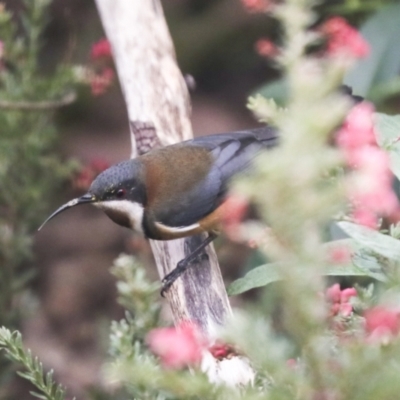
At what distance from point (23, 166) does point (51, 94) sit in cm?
25

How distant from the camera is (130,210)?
2172 millimetres

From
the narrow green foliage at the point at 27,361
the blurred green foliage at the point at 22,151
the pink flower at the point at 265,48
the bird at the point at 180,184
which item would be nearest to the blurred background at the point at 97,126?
the blurred green foliage at the point at 22,151

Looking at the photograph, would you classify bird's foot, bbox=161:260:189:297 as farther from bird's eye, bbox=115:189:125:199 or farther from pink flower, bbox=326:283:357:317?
pink flower, bbox=326:283:357:317

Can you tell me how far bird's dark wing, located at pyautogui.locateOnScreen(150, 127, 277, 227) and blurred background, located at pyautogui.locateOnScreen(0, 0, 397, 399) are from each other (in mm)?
1468

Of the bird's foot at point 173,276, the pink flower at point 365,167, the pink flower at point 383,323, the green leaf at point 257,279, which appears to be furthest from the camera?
Answer: the bird's foot at point 173,276

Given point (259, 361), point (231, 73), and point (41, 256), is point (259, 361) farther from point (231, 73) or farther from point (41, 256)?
point (231, 73)

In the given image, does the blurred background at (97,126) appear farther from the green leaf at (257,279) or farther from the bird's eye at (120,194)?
the green leaf at (257,279)

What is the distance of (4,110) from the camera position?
7.95ft

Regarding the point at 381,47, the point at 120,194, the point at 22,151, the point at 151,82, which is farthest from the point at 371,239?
the point at 381,47

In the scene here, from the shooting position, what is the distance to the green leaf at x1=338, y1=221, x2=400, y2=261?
1021mm

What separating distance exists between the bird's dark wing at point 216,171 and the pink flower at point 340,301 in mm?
921

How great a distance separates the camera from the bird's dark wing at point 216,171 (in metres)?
2.16

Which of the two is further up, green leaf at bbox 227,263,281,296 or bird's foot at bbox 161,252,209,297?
green leaf at bbox 227,263,281,296

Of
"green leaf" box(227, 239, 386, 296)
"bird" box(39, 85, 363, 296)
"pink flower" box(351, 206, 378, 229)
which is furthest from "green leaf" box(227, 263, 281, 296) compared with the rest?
"pink flower" box(351, 206, 378, 229)
